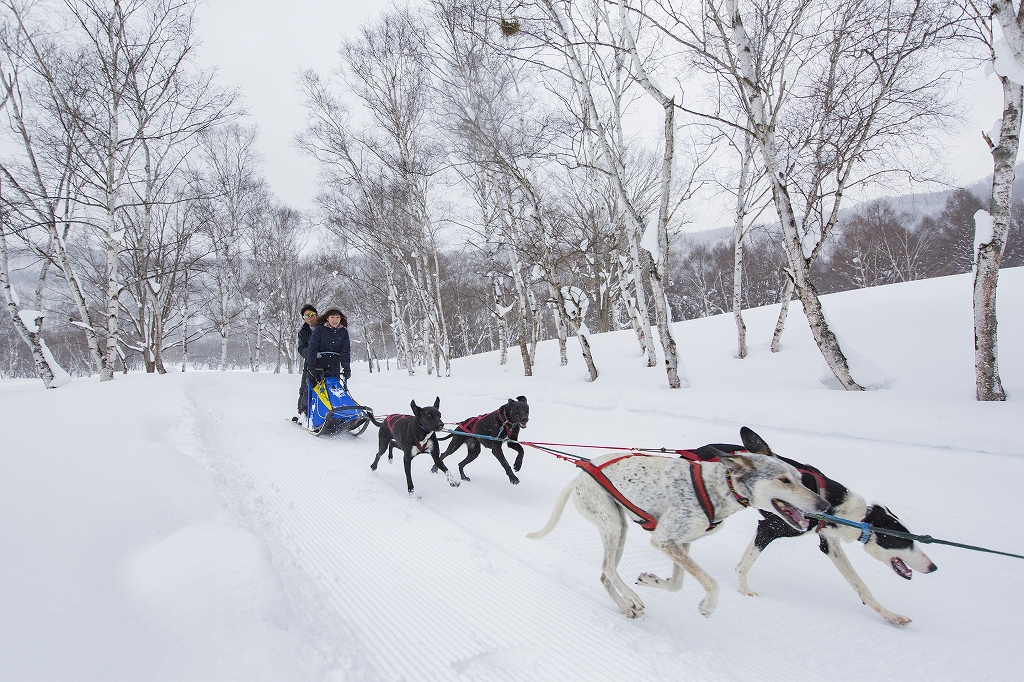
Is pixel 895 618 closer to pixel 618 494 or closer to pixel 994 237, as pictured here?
pixel 618 494

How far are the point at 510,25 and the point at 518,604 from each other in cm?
767

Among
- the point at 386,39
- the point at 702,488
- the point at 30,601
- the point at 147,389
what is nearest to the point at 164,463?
the point at 30,601

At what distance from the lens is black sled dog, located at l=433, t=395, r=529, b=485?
14.8 feet

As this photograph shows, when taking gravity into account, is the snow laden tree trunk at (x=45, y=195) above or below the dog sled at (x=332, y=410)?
above

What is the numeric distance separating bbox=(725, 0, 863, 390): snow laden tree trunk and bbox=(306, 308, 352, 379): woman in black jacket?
263 inches

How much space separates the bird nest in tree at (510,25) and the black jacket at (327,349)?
212 inches

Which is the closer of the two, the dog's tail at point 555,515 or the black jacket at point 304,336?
the dog's tail at point 555,515

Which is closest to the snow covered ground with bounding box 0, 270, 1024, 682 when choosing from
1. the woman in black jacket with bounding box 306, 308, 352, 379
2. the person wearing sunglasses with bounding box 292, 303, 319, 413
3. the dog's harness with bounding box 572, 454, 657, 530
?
the dog's harness with bounding box 572, 454, 657, 530

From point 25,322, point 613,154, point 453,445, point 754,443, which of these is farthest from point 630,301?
point 25,322

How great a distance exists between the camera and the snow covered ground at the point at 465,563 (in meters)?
1.88

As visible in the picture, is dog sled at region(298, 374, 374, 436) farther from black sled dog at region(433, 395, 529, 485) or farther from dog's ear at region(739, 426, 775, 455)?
dog's ear at region(739, 426, 775, 455)

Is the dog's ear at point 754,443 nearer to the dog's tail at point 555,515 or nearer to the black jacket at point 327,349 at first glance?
the dog's tail at point 555,515

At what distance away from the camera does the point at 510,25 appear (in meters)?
6.83

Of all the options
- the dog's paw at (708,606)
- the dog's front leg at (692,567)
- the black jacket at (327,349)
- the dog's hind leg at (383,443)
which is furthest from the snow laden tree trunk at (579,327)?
the dog's paw at (708,606)
